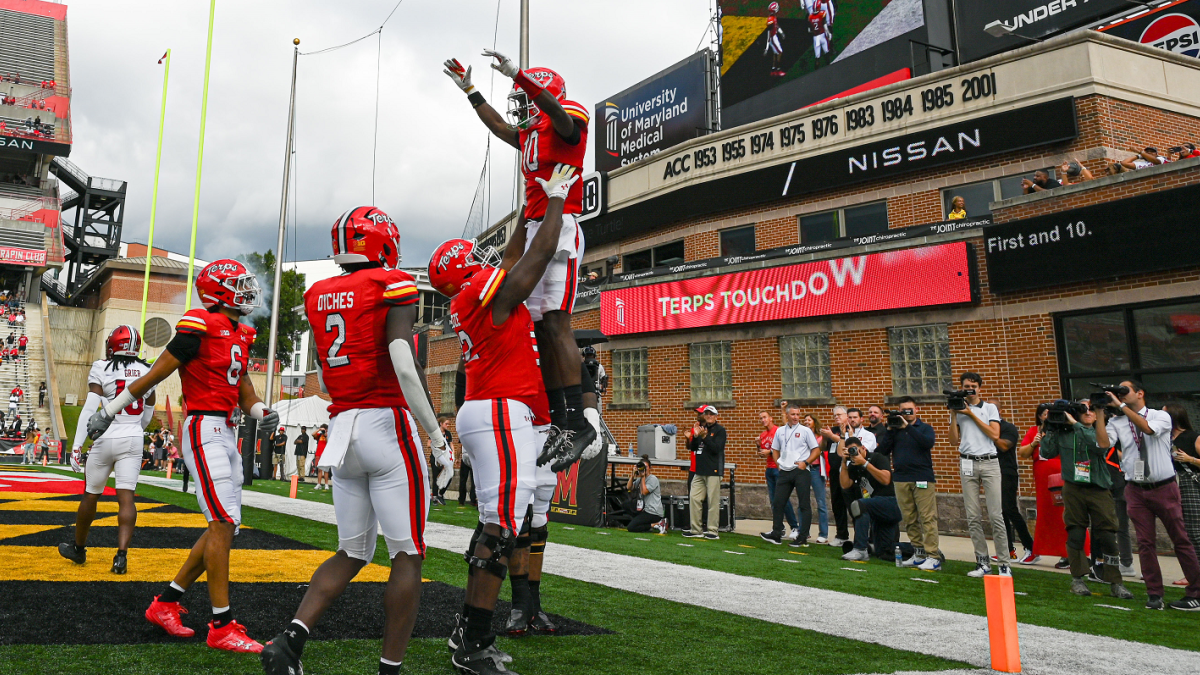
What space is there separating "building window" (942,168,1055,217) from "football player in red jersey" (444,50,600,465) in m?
15.8

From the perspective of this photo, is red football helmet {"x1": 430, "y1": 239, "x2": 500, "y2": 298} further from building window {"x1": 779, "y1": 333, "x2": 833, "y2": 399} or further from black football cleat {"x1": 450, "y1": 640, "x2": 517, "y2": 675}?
building window {"x1": 779, "y1": 333, "x2": 833, "y2": 399}

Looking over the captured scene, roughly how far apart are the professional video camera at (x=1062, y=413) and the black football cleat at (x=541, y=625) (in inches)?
258

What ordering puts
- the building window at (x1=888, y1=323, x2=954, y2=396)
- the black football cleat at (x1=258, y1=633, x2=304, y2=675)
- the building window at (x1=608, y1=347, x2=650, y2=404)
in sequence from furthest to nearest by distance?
the building window at (x1=608, y1=347, x2=650, y2=404) → the building window at (x1=888, y1=323, x2=954, y2=396) → the black football cleat at (x1=258, y1=633, x2=304, y2=675)

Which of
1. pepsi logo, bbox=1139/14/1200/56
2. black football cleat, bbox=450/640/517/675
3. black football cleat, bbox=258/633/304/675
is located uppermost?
pepsi logo, bbox=1139/14/1200/56

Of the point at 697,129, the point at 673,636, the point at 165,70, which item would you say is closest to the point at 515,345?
the point at 673,636

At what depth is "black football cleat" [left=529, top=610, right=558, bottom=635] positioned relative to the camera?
209 inches

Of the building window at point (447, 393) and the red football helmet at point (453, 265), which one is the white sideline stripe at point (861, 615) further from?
the building window at point (447, 393)

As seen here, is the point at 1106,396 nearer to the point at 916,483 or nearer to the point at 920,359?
the point at 916,483

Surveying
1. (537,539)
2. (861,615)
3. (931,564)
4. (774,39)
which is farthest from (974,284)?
(537,539)

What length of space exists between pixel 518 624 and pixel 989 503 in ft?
23.5

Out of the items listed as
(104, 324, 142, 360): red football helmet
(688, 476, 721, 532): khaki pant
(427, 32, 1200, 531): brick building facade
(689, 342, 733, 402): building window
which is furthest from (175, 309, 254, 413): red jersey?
(689, 342, 733, 402): building window

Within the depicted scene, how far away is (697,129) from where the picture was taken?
27.7 meters

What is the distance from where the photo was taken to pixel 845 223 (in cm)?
2108

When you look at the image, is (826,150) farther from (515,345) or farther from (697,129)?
(515,345)
